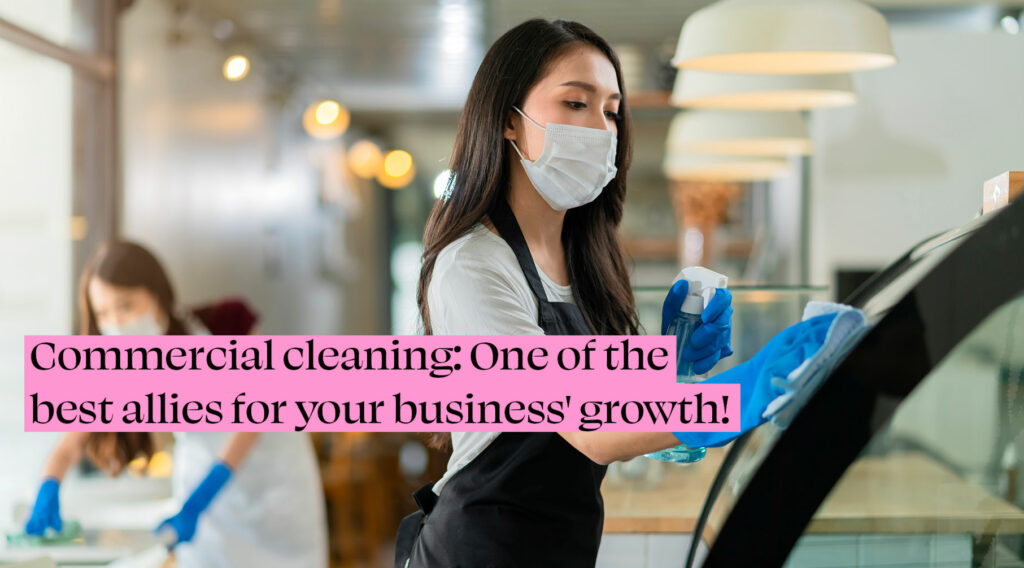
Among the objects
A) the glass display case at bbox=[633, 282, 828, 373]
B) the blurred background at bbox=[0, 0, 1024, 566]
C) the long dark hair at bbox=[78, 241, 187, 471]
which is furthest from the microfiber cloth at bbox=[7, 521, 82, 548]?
the glass display case at bbox=[633, 282, 828, 373]

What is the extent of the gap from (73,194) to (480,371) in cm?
310

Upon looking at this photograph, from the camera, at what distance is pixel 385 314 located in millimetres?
10922

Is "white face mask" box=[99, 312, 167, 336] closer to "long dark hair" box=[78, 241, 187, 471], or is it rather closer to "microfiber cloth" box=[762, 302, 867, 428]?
"long dark hair" box=[78, 241, 187, 471]

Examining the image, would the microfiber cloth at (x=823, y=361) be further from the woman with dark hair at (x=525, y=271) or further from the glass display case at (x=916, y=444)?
the woman with dark hair at (x=525, y=271)

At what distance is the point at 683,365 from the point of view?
53.1 inches

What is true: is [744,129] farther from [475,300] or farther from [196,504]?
Result: [475,300]

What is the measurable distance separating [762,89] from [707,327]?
3.84 feet

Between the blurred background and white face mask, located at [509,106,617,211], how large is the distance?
0.34 metres

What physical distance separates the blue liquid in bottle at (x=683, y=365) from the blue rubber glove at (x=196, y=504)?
1628 mm

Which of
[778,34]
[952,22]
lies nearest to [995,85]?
[952,22]

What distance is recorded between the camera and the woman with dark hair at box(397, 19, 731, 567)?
120 cm

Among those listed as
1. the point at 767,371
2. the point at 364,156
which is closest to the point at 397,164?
the point at 364,156

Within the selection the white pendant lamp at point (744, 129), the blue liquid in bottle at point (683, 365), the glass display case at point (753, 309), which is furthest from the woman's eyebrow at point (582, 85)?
the white pendant lamp at point (744, 129)

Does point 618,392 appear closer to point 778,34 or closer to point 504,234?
point 504,234
